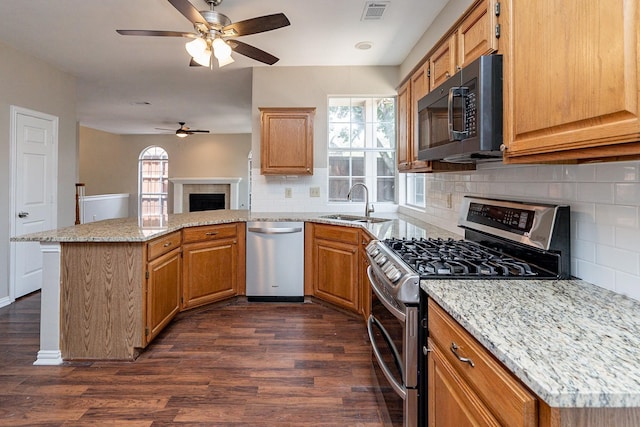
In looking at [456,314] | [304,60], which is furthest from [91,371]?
[304,60]

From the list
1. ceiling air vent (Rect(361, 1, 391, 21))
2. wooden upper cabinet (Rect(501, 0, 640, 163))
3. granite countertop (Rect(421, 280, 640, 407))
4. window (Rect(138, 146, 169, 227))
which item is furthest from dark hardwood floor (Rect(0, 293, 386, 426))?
window (Rect(138, 146, 169, 227))

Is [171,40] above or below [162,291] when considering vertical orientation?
above

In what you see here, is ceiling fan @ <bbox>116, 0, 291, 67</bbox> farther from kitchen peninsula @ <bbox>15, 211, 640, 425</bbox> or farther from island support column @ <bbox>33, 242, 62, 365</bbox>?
kitchen peninsula @ <bbox>15, 211, 640, 425</bbox>

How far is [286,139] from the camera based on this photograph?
3.81 metres

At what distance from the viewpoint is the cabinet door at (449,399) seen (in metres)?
0.91

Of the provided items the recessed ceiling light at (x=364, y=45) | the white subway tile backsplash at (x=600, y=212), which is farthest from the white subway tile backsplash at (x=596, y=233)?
the recessed ceiling light at (x=364, y=45)

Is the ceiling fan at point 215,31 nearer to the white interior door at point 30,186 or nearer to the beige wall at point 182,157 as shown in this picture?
the white interior door at point 30,186

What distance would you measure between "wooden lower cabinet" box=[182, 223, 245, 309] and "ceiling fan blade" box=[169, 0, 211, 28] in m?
1.65

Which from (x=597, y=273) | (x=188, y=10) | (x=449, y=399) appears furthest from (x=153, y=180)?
(x=597, y=273)

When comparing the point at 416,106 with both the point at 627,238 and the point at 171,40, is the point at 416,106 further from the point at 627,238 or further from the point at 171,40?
the point at 171,40

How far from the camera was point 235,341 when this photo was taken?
2.72m

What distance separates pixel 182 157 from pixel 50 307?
24.0 feet

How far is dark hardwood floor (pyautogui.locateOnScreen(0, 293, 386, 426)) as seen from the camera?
5.98 ft

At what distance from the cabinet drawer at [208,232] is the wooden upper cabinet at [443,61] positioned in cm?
223
